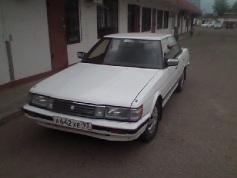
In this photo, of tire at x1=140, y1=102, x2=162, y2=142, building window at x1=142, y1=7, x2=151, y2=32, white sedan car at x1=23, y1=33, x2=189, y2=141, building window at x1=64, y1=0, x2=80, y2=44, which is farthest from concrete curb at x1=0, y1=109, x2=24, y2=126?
building window at x1=142, y1=7, x2=151, y2=32

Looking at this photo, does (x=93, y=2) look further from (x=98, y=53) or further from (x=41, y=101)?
(x=41, y=101)

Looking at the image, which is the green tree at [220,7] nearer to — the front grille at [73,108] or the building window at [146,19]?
the building window at [146,19]

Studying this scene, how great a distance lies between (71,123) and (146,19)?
50.0 feet

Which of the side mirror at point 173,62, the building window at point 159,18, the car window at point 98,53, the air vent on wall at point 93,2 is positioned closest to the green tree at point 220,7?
the building window at point 159,18

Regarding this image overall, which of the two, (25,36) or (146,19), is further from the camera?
(146,19)

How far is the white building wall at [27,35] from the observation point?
6238mm

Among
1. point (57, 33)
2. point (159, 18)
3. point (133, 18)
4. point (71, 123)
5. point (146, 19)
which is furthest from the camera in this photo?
point (159, 18)

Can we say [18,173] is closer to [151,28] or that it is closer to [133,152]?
[133,152]

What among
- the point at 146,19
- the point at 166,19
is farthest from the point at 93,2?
the point at 166,19

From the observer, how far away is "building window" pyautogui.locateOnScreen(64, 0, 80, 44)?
28.3 feet

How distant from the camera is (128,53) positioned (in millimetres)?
4684

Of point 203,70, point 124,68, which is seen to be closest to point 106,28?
point 203,70

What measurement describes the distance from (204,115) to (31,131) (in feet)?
10.4

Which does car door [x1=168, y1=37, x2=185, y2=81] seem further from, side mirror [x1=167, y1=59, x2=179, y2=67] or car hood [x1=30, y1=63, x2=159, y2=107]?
car hood [x1=30, y1=63, x2=159, y2=107]
